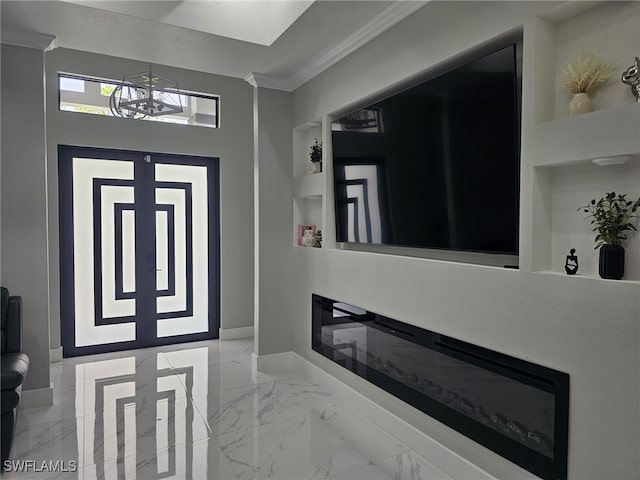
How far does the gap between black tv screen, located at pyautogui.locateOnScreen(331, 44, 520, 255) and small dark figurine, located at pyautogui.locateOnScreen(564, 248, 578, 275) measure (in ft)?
0.87

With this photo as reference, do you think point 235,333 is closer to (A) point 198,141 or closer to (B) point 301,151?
(A) point 198,141

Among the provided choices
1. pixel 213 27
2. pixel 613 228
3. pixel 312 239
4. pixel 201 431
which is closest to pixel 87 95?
pixel 213 27

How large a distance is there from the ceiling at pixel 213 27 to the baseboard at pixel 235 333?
124 inches

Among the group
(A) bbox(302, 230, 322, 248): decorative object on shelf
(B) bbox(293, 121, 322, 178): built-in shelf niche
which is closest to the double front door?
(B) bbox(293, 121, 322, 178): built-in shelf niche

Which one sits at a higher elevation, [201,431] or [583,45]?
[583,45]

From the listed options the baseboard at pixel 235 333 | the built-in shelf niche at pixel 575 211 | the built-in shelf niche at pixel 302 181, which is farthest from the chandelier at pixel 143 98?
the built-in shelf niche at pixel 575 211

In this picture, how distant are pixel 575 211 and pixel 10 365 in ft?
10.8

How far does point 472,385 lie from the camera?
235 centimetres

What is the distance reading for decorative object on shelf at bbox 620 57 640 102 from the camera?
1.67m

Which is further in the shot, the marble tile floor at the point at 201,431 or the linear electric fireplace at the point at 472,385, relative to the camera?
the marble tile floor at the point at 201,431

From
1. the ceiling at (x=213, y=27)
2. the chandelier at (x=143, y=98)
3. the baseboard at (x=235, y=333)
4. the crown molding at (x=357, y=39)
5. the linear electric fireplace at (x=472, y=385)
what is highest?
the ceiling at (x=213, y=27)

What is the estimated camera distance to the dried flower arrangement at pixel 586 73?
1789 mm

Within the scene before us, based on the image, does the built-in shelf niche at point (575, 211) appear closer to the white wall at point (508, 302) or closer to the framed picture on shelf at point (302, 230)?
the white wall at point (508, 302)

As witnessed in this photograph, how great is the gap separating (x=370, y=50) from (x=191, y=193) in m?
2.98
